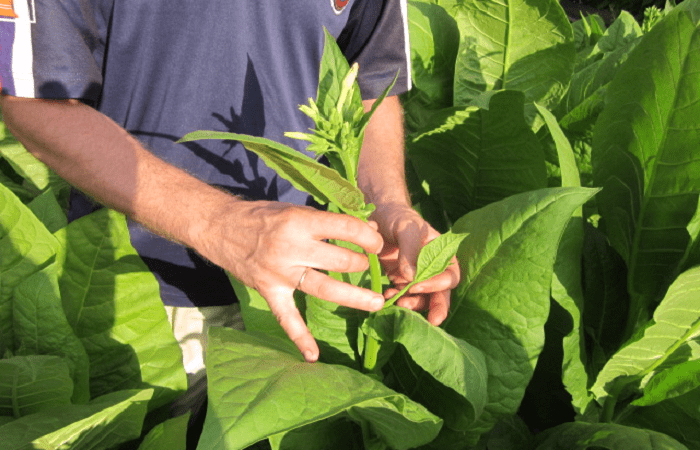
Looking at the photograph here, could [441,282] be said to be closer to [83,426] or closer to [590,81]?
[83,426]

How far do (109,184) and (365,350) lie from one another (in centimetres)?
48

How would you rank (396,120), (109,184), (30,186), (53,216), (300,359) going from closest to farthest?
(300,359) < (109,184) < (53,216) < (396,120) < (30,186)

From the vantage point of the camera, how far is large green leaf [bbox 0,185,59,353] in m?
0.95

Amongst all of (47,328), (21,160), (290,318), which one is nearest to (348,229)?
(290,318)

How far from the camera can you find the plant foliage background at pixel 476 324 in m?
0.80

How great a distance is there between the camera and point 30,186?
4.91 feet

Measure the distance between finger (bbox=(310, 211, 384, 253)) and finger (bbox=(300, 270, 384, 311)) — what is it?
64 mm

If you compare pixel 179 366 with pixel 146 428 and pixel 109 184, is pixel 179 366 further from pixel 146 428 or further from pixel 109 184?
pixel 109 184

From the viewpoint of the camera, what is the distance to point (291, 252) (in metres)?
0.83

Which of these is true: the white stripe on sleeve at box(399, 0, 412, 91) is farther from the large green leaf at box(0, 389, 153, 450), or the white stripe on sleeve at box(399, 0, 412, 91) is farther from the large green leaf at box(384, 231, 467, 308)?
the large green leaf at box(0, 389, 153, 450)

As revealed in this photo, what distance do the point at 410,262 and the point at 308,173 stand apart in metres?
0.32

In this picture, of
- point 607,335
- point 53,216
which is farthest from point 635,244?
point 53,216

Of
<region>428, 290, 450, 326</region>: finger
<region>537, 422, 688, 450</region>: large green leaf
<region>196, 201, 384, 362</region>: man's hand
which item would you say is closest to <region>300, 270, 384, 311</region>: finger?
<region>196, 201, 384, 362</region>: man's hand

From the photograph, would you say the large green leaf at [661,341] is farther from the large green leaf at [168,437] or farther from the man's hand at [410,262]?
the large green leaf at [168,437]
